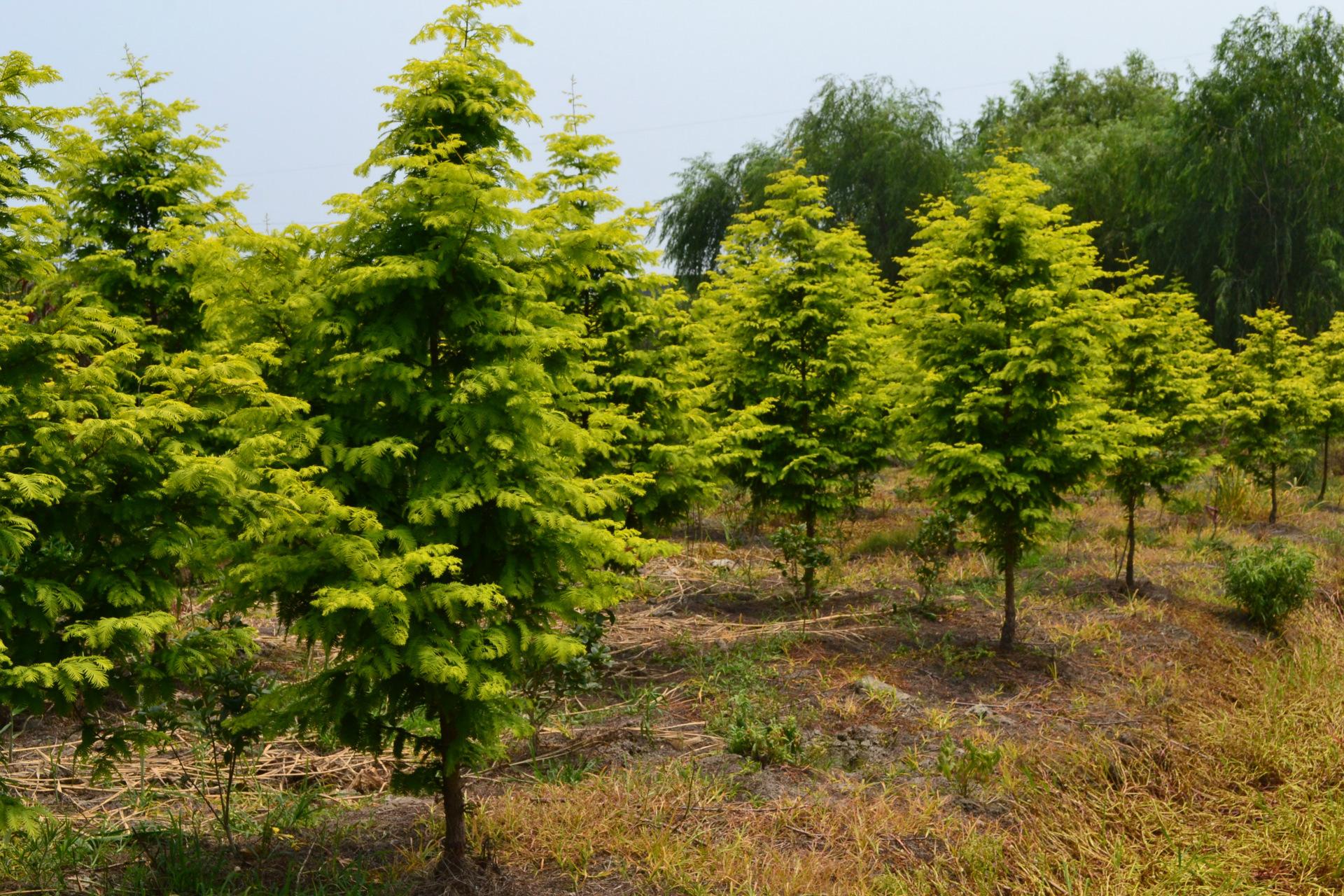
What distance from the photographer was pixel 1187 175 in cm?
2120

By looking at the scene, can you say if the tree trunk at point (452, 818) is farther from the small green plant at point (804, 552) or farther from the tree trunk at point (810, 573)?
the tree trunk at point (810, 573)

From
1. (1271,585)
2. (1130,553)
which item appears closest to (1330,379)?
(1130,553)

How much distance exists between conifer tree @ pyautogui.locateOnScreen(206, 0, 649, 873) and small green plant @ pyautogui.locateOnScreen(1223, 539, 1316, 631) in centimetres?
803

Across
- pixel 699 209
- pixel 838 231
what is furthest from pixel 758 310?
pixel 699 209

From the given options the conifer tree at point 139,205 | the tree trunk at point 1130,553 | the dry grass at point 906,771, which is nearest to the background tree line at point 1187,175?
the tree trunk at point 1130,553

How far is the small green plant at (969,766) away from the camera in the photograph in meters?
6.15

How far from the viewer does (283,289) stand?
4.36 m

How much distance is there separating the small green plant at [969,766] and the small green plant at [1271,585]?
517 cm

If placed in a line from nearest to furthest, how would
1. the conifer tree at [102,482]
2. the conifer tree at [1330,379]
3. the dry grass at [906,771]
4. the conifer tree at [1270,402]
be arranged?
Answer: the conifer tree at [102,482] < the dry grass at [906,771] < the conifer tree at [1270,402] < the conifer tree at [1330,379]

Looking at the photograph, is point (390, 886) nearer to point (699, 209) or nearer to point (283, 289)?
point (283, 289)

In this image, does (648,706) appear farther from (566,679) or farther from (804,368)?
(804,368)

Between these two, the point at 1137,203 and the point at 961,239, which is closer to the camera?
the point at 961,239

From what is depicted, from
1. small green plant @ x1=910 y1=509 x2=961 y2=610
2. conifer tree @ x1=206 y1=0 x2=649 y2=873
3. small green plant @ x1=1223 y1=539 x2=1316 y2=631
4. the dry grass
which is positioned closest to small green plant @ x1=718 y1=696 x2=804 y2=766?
the dry grass

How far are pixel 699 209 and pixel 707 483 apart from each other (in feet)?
58.9
